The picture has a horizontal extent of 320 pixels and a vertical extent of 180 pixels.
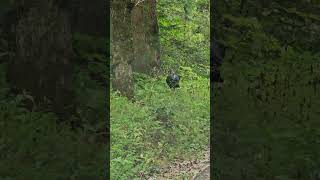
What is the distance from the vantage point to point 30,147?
5.76 meters

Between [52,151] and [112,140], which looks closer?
[52,151]

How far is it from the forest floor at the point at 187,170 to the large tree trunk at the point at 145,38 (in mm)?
4770

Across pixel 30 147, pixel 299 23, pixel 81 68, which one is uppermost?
pixel 299 23

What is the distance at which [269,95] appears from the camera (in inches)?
274

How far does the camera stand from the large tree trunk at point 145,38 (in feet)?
40.4

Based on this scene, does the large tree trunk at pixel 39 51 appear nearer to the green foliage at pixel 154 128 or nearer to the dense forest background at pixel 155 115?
the green foliage at pixel 154 128

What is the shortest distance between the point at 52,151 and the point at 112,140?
183 cm

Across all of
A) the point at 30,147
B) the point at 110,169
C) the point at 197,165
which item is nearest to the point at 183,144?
the point at 197,165

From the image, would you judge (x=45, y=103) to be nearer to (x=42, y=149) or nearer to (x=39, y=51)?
(x=39, y=51)

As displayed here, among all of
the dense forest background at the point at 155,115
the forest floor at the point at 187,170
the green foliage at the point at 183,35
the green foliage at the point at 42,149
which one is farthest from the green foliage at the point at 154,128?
→ the green foliage at the point at 183,35

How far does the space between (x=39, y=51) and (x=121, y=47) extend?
302 cm

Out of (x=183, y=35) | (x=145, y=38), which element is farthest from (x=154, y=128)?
(x=183, y=35)

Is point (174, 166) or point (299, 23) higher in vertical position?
point (299, 23)

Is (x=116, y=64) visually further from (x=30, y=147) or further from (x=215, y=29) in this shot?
(x=30, y=147)
